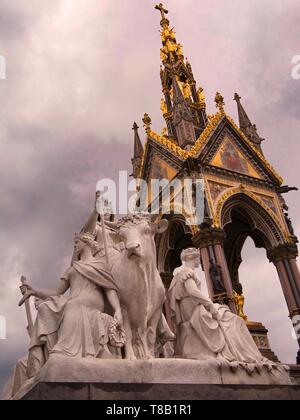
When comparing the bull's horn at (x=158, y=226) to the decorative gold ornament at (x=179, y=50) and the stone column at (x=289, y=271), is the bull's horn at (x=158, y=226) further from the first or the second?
the decorative gold ornament at (x=179, y=50)

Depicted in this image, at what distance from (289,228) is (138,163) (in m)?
8.96

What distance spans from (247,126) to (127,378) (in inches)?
933

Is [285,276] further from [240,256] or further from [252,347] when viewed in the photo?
[252,347]

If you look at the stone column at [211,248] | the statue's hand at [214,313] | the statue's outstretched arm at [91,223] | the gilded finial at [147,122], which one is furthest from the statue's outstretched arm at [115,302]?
the gilded finial at [147,122]

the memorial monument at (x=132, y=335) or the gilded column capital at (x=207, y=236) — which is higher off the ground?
the gilded column capital at (x=207, y=236)

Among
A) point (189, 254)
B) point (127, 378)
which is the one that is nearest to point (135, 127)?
point (189, 254)

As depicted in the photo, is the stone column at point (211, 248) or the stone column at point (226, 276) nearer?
the stone column at point (226, 276)

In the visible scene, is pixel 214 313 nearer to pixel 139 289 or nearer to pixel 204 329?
pixel 204 329

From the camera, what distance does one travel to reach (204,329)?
13.6 ft

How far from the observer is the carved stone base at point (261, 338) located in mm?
18375

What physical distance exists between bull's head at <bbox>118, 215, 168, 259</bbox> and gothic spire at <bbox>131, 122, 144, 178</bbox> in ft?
69.5

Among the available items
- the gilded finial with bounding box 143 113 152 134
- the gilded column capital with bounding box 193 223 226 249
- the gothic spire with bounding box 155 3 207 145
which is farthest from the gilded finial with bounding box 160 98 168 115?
the gilded column capital with bounding box 193 223 226 249

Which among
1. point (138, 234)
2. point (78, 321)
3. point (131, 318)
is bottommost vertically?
point (78, 321)
